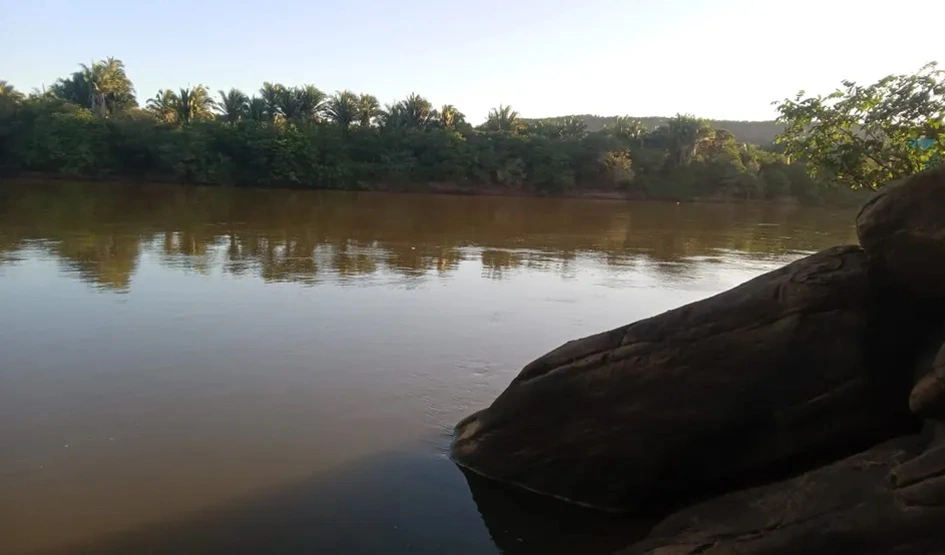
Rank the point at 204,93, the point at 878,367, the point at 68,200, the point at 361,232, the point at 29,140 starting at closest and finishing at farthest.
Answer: the point at 878,367, the point at 361,232, the point at 68,200, the point at 29,140, the point at 204,93

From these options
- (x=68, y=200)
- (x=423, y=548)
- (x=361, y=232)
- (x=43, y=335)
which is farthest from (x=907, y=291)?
(x=68, y=200)

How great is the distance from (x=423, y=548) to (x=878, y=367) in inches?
139

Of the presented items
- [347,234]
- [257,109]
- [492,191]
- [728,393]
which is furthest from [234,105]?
[728,393]

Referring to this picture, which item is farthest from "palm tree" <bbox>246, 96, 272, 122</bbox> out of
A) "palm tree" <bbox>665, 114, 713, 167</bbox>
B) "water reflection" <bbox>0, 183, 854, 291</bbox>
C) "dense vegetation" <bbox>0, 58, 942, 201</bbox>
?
"palm tree" <bbox>665, 114, 713, 167</bbox>

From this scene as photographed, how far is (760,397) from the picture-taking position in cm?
→ 556

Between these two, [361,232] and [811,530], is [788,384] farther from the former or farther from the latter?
[361,232]

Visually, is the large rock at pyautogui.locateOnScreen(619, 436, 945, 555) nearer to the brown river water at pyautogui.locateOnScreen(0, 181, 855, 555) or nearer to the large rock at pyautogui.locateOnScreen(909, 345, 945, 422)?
the large rock at pyautogui.locateOnScreen(909, 345, 945, 422)

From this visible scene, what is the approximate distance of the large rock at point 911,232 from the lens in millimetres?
5121

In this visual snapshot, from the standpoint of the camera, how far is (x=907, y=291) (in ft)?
18.0

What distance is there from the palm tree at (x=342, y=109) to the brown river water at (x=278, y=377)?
41183 mm

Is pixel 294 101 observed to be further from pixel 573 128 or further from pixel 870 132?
pixel 870 132

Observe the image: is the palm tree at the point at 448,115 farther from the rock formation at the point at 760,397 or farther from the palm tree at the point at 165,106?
the rock formation at the point at 760,397

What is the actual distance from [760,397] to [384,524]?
2.96 m

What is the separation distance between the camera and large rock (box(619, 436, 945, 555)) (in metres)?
4.09
